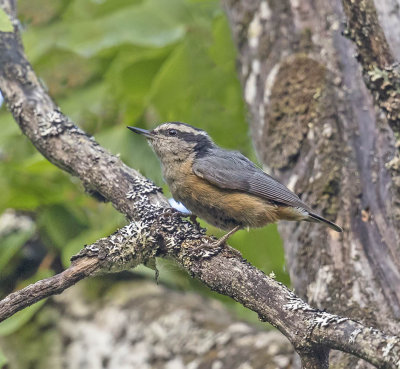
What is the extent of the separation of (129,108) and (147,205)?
6.45 feet

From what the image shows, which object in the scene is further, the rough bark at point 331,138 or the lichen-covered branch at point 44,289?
the rough bark at point 331,138

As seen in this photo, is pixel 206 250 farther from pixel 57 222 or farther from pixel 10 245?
pixel 57 222

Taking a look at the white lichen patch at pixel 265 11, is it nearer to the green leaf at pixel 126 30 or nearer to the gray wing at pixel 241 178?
the green leaf at pixel 126 30

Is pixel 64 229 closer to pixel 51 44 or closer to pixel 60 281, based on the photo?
pixel 51 44

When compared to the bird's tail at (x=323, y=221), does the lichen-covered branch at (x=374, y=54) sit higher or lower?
higher

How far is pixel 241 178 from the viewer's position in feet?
12.1

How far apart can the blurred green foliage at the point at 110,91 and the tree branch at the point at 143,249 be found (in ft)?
2.84

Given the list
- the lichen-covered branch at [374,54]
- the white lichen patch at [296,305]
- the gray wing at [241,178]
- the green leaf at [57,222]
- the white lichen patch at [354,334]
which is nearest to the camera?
the white lichen patch at [354,334]

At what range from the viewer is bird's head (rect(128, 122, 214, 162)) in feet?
13.4

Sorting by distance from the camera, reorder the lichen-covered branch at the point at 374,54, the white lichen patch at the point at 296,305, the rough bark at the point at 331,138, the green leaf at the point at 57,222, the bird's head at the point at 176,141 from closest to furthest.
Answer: the white lichen patch at the point at 296,305 → the lichen-covered branch at the point at 374,54 → the rough bark at the point at 331,138 → the bird's head at the point at 176,141 → the green leaf at the point at 57,222

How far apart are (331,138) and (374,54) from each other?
0.82 metres

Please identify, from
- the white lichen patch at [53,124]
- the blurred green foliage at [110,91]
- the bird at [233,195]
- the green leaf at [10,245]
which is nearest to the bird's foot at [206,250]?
the bird at [233,195]

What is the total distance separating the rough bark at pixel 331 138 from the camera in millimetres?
3146

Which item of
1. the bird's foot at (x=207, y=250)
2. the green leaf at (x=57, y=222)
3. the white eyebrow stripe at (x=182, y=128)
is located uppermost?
the white eyebrow stripe at (x=182, y=128)
